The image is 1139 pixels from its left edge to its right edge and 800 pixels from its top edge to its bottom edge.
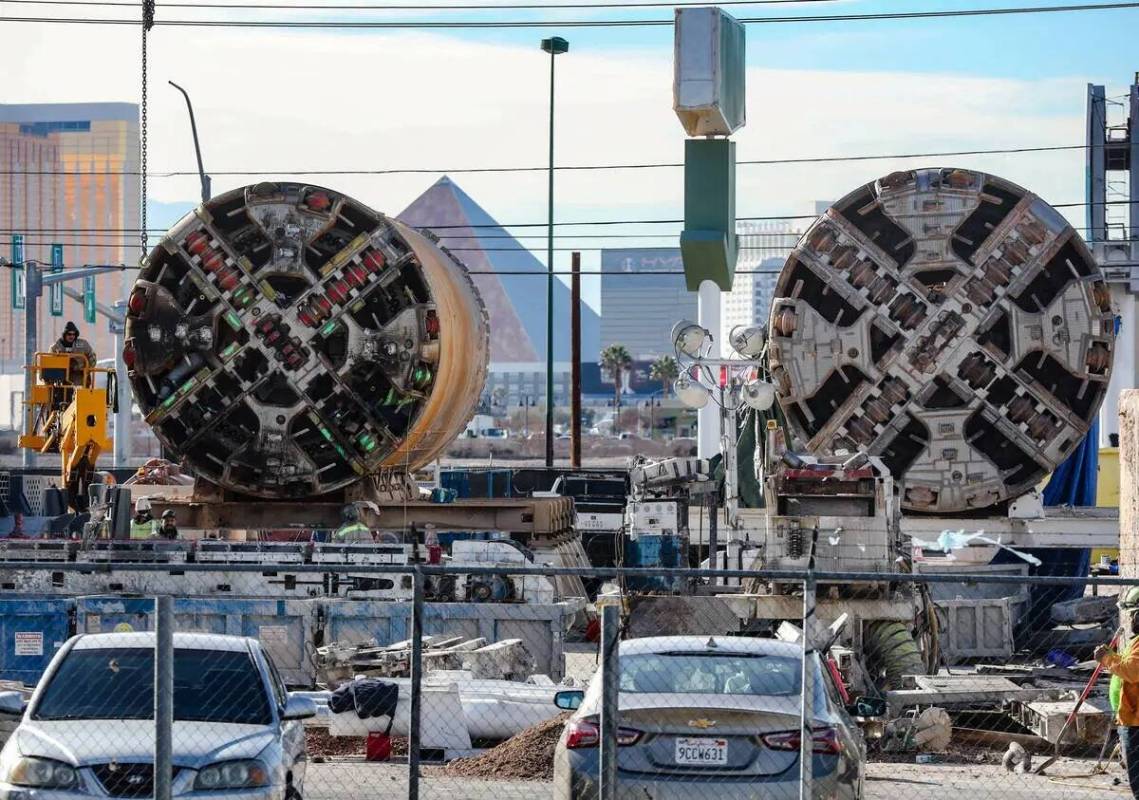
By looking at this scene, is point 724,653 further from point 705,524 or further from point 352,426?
point 705,524

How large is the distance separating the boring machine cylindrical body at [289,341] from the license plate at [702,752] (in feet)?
48.2

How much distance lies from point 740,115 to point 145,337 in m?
12.2

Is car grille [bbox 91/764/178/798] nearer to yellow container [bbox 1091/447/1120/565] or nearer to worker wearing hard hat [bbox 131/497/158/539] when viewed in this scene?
worker wearing hard hat [bbox 131/497/158/539]

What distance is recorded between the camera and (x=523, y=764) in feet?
47.8

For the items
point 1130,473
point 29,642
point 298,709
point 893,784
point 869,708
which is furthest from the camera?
point 29,642

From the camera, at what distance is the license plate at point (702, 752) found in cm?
1038

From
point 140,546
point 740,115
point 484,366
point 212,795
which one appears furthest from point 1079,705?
point 740,115

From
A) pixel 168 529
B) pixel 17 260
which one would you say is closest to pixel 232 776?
pixel 168 529

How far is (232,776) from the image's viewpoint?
10.8 metres

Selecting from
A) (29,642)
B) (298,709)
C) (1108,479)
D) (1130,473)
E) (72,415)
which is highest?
(72,415)

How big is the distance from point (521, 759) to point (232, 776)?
4176 mm

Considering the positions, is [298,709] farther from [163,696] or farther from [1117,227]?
[1117,227]

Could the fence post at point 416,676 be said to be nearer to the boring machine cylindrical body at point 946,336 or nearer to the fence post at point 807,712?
the fence post at point 807,712

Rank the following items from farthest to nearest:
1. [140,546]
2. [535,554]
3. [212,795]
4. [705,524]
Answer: [705,524] < [535,554] < [140,546] < [212,795]
